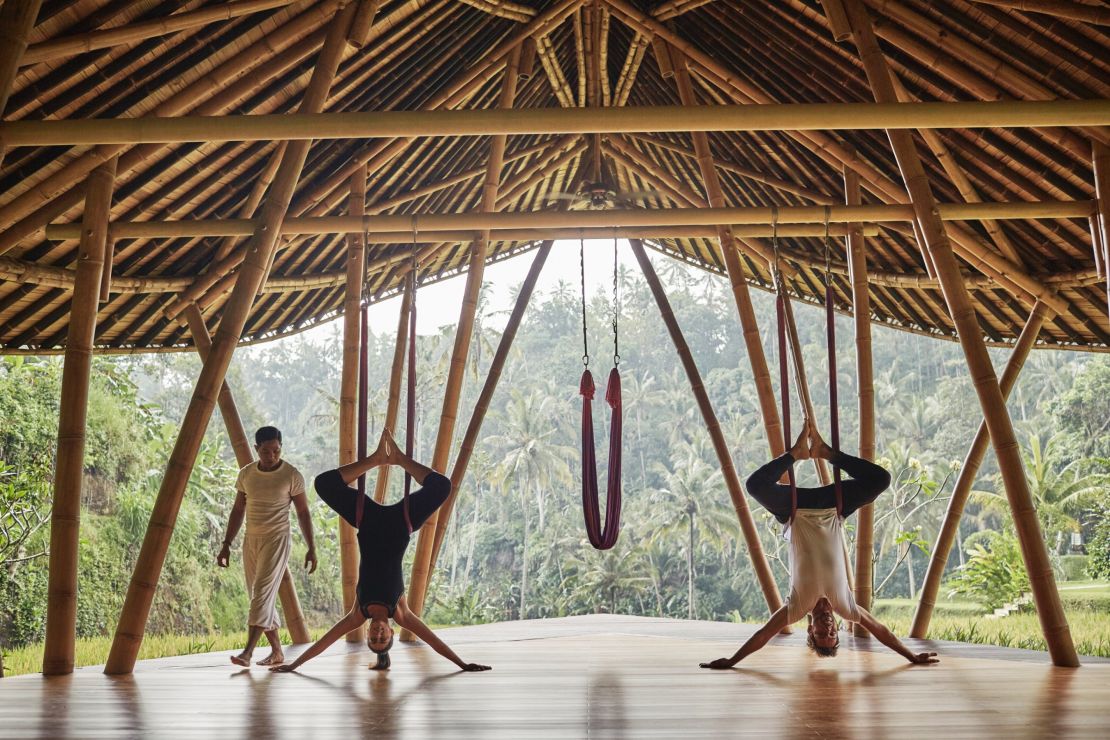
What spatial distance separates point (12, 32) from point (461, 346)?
4.15 metres

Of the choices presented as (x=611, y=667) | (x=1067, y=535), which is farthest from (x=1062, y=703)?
(x=1067, y=535)

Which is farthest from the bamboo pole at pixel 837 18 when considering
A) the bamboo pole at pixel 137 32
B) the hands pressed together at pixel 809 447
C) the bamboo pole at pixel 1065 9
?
the bamboo pole at pixel 137 32

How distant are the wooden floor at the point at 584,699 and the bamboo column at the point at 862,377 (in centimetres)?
159

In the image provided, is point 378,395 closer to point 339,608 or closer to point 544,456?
point 544,456

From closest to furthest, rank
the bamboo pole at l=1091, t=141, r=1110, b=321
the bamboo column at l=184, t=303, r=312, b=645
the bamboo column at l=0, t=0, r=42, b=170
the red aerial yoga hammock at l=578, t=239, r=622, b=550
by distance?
the bamboo column at l=0, t=0, r=42, b=170, the bamboo pole at l=1091, t=141, r=1110, b=321, the red aerial yoga hammock at l=578, t=239, r=622, b=550, the bamboo column at l=184, t=303, r=312, b=645

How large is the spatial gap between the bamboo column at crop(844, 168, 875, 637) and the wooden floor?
1589 millimetres

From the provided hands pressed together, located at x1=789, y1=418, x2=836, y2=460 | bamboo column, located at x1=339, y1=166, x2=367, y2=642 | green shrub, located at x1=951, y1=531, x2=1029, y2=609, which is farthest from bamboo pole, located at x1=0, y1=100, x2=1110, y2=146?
green shrub, located at x1=951, y1=531, x2=1029, y2=609

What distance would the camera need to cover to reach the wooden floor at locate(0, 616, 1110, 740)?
2.89 metres

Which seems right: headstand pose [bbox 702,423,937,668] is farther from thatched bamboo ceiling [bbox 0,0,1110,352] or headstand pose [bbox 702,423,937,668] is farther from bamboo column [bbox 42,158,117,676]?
bamboo column [bbox 42,158,117,676]

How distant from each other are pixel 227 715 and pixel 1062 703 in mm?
2962

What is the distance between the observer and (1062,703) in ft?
11.4

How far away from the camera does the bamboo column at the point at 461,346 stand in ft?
25.2

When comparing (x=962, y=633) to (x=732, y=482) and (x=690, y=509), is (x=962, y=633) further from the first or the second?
(x=690, y=509)

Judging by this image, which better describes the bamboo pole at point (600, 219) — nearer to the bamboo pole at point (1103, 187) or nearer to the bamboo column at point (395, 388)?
the bamboo pole at point (1103, 187)
